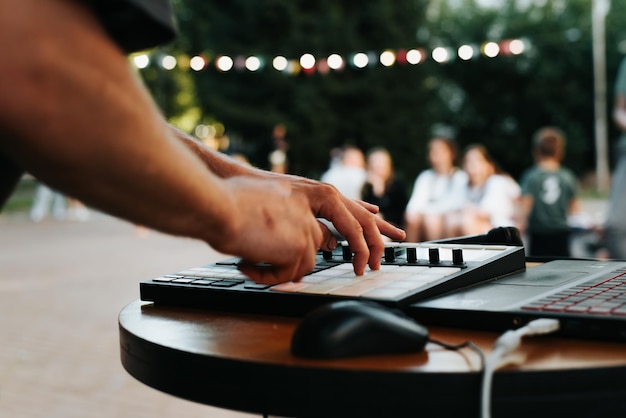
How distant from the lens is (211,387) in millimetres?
1046

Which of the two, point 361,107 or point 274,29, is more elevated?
point 274,29

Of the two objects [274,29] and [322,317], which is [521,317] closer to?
[322,317]

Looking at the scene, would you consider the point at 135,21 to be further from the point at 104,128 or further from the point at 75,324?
the point at 75,324

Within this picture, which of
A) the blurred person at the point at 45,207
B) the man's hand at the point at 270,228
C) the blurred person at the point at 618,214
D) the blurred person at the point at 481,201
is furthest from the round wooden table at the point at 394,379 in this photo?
the blurred person at the point at 45,207

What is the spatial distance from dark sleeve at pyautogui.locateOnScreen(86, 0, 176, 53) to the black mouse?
0.41 m

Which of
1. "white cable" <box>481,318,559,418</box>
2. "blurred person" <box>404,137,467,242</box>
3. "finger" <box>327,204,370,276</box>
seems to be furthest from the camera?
"blurred person" <box>404,137,467,242</box>

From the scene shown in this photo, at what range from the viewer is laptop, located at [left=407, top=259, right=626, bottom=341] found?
1.09 metres

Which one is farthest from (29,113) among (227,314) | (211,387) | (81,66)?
(227,314)

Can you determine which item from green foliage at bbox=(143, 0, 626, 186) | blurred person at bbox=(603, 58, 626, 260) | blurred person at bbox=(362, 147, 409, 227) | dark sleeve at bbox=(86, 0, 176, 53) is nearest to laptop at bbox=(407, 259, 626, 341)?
dark sleeve at bbox=(86, 0, 176, 53)

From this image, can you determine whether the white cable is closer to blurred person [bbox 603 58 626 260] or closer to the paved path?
the paved path

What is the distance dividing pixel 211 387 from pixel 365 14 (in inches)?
1055

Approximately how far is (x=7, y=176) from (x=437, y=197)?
28.0 ft

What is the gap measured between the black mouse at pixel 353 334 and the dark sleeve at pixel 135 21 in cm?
41

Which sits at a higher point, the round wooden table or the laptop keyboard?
the laptop keyboard
